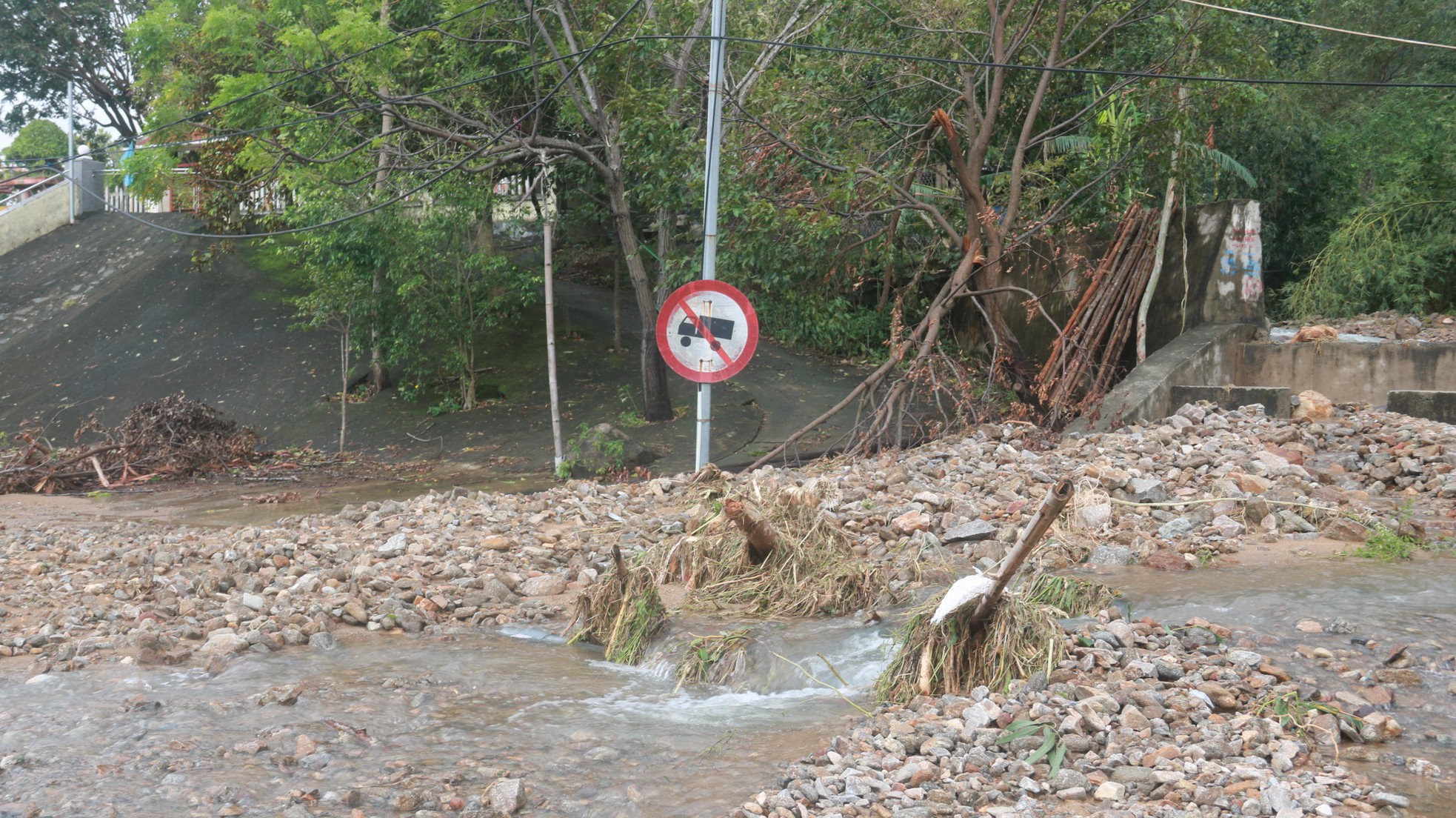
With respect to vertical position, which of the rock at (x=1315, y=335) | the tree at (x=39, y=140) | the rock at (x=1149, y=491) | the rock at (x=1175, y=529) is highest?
the tree at (x=39, y=140)

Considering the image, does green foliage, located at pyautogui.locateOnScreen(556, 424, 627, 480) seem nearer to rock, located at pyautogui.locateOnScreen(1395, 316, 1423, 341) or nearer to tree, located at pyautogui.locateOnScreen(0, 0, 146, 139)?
rock, located at pyautogui.locateOnScreen(1395, 316, 1423, 341)

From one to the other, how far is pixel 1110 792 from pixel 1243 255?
8.63 metres

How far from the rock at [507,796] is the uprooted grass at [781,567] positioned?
8.52ft

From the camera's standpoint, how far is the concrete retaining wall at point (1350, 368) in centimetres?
986

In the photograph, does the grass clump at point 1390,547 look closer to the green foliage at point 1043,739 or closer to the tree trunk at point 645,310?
the green foliage at point 1043,739

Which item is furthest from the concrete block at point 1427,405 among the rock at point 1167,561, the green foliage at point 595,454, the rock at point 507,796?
the rock at point 507,796

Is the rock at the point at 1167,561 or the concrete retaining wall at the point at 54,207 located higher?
the concrete retaining wall at the point at 54,207

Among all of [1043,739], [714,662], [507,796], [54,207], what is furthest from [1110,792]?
[54,207]

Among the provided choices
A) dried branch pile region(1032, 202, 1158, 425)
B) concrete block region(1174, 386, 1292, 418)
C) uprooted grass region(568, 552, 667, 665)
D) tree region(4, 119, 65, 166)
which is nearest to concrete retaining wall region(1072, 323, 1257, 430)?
concrete block region(1174, 386, 1292, 418)

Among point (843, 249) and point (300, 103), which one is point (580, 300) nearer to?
point (300, 103)

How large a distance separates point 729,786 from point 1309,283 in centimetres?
1342

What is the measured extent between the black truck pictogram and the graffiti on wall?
5608 mm

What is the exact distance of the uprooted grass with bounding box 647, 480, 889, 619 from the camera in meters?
6.34

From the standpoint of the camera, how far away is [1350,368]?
10219 mm
